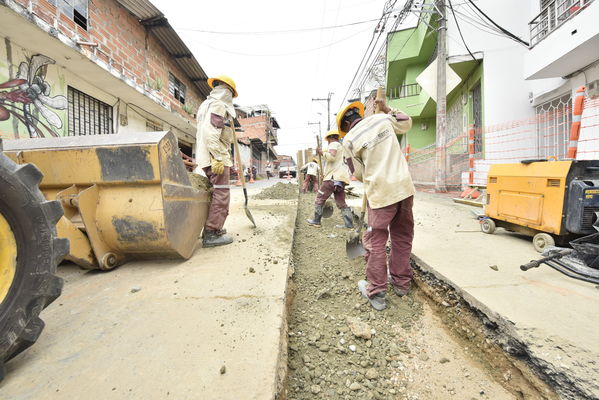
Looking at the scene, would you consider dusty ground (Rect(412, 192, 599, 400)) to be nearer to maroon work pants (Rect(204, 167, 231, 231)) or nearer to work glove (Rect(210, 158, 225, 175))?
maroon work pants (Rect(204, 167, 231, 231))

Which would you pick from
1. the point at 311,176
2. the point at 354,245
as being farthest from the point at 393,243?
the point at 311,176

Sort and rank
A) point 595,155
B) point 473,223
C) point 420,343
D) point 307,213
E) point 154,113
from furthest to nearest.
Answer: point 154,113, point 307,213, point 595,155, point 473,223, point 420,343

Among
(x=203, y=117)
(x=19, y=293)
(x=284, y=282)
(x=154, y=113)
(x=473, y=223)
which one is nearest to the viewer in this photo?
(x=19, y=293)

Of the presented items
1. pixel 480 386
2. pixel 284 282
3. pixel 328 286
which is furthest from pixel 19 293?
pixel 480 386

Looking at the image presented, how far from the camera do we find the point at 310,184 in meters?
10.7

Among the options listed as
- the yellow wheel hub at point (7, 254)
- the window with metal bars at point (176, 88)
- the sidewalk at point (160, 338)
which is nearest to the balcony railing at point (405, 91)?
the window with metal bars at point (176, 88)

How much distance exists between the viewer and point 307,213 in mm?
6035

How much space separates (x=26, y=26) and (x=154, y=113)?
5494 millimetres

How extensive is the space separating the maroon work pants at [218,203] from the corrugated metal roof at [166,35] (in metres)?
8.38

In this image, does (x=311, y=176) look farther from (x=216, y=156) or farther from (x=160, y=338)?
(x=160, y=338)

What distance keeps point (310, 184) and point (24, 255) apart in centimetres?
971

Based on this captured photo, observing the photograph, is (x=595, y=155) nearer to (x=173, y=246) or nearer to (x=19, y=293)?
(x=173, y=246)

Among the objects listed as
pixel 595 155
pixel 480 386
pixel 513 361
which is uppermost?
pixel 595 155

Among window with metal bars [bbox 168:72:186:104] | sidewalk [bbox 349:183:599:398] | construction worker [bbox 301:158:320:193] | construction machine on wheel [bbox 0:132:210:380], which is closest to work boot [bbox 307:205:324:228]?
sidewalk [bbox 349:183:599:398]
